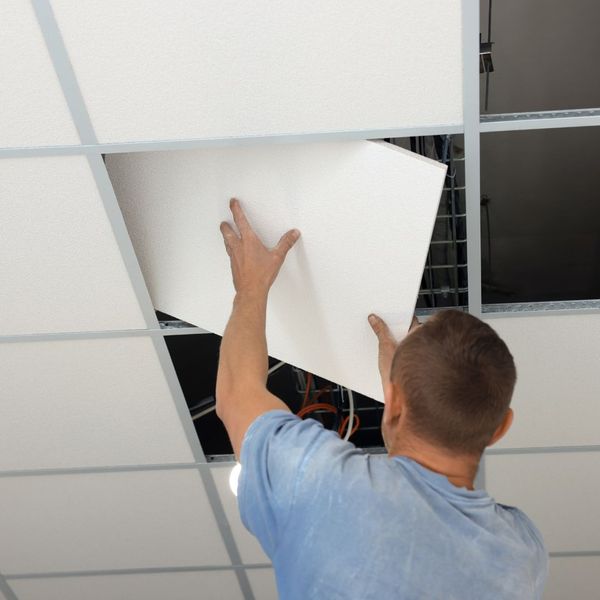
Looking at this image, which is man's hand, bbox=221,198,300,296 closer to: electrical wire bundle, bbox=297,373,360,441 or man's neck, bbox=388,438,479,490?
man's neck, bbox=388,438,479,490

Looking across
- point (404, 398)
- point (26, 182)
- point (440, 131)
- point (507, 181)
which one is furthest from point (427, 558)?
point (507, 181)

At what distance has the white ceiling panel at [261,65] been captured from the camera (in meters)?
1.27

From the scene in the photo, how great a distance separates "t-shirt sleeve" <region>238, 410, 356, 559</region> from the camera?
45.9 inches

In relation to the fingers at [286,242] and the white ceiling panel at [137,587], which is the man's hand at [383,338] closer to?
the fingers at [286,242]

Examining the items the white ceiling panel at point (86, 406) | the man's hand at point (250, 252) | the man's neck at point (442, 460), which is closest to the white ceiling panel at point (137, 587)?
the white ceiling panel at point (86, 406)

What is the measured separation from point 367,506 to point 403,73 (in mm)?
723

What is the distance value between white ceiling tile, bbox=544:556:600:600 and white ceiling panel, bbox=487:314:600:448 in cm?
54

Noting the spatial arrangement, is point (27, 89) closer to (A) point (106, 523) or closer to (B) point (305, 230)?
(B) point (305, 230)

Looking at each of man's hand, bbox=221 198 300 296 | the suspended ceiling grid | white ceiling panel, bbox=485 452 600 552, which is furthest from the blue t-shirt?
white ceiling panel, bbox=485 452 600 552

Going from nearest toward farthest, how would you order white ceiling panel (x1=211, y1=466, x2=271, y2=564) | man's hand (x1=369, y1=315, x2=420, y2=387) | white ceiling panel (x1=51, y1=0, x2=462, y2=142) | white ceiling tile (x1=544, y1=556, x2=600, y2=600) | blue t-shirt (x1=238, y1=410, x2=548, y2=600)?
blue t-shirt (x1=238, y1=410, x2=548, y2=600) < white ceiling panel (x1=51, y1=0, x2=462, y2=142) < man's hand (x1=369, y1=315, x2=420, y2=387) < white ceiling panel (x1=211, y1=466, x2=271, y2=564) < white ceiling tile (x1=544, y1=556, x2=600, y2=600)

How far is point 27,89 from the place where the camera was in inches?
54.2

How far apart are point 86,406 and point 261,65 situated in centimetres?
101

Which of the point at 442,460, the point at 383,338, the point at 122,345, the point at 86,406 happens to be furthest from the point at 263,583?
the point at 442,460

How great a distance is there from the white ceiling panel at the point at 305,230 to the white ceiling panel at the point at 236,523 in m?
0.52
